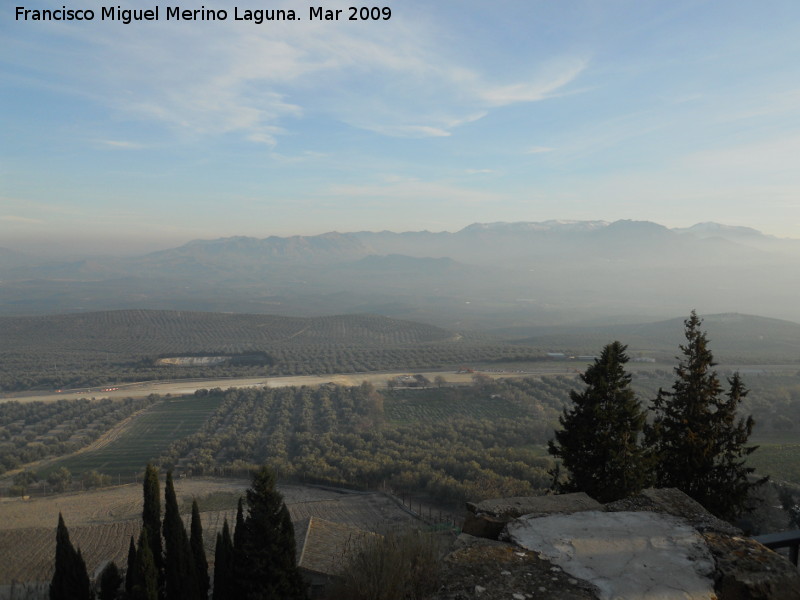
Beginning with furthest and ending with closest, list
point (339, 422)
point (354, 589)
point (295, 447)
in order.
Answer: point (339, 422)
point (295, 447)
point (354, 589)

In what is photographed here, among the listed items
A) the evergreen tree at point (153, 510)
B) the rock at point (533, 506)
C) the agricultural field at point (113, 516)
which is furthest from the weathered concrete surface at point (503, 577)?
the agricultural field at point (113, 516)

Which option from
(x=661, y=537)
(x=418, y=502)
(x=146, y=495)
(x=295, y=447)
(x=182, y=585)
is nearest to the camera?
(x=661, y=537)

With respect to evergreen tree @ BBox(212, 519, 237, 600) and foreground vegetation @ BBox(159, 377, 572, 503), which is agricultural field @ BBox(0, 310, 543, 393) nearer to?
foreground vegetation @ BBox(159, 377, 572, 503)

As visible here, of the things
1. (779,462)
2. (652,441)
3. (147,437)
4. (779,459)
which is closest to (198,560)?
(652,441)

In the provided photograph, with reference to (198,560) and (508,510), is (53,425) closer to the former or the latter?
(198,560)

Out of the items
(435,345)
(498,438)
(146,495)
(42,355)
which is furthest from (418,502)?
(42,355)

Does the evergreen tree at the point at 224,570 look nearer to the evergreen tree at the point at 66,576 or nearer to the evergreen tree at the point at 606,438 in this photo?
the evergreen tree at the point at 66,576

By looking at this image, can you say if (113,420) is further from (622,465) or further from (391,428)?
(622,465)
